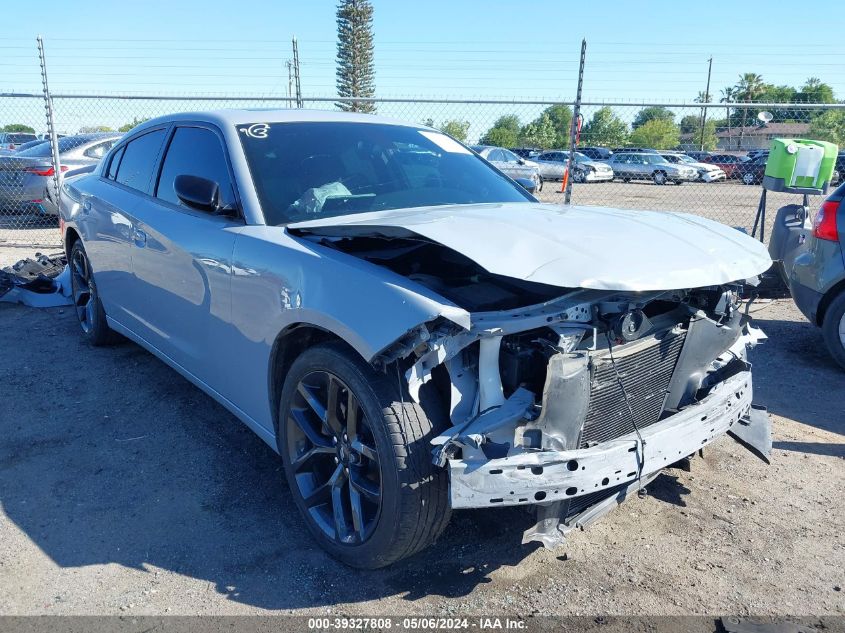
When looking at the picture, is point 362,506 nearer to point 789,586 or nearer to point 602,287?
point 602,287

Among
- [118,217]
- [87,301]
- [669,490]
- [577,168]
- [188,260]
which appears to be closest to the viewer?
[669,490]

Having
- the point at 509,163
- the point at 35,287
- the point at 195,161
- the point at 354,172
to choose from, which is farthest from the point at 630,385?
the point at 509,163

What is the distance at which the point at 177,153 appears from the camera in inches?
157

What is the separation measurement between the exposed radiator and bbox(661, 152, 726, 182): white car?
79.2 feet

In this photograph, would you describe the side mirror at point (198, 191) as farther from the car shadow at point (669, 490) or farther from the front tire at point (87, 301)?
the car shadow at point (669, 490)

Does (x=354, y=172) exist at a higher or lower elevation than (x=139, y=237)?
higher

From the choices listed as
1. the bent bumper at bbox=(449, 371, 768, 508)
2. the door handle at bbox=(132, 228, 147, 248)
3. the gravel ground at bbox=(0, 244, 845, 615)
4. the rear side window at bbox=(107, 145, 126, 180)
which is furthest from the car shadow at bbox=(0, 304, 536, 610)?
the rear side window at bbox=(107, 145, 126, 180)

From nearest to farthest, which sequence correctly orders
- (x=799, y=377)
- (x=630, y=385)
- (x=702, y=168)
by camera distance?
(x=630, y=385) → (x=799, y=377) → (x=702, y=168)

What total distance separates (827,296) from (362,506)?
422 cm

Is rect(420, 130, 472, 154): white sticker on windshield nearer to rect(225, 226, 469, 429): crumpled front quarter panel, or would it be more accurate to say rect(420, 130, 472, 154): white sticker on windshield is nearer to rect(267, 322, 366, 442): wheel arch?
rect(225, 226, 469, 429): crumpled front quarter panel

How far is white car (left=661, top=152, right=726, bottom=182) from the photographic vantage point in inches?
994

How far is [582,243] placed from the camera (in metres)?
2.51

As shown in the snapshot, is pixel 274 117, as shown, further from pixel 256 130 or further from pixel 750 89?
pixel 750 89

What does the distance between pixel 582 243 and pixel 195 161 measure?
91.4 inches
